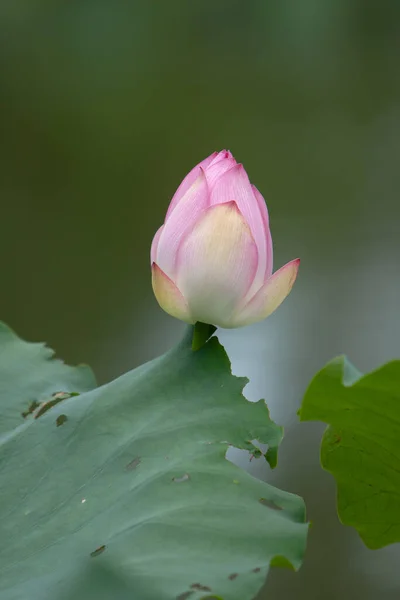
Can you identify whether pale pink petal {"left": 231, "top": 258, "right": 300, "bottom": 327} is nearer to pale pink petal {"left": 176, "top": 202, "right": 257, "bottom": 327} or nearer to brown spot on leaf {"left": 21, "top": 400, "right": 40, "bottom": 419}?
pale pink petal {"left": 176, "top": 202, "right": 257, "bottom": 327}

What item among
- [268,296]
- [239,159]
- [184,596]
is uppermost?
[239,159]

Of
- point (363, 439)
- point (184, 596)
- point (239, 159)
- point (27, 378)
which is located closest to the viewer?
point (184, 596)

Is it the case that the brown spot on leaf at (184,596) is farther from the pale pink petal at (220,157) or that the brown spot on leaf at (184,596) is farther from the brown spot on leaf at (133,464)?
the pale pink petal at (220,157)

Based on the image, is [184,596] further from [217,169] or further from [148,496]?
[217,169]

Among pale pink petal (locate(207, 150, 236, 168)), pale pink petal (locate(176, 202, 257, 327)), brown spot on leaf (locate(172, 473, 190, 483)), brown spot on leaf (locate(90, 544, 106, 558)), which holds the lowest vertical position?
brown spot on leaf (locate(90, 544, 106, 558))

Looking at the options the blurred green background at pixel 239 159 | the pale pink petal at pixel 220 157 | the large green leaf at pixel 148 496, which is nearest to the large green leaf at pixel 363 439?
the large green leaf at pixel 148 496

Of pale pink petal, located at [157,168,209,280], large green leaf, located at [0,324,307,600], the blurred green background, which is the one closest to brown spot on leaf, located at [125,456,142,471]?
large green leaf, located at [0,324,307,600]

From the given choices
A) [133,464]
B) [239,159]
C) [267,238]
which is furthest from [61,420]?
[239,159]
